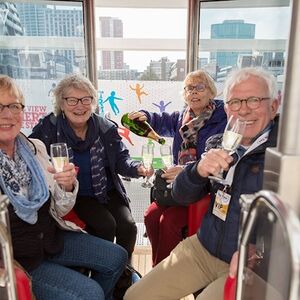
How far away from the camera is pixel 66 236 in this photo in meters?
1.61

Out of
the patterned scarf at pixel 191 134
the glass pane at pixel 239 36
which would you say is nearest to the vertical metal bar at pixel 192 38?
the glass pane at pixel 239 36

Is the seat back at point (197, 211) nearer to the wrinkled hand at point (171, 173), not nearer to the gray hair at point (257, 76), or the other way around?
the wrinkled hand at point (171, 173)

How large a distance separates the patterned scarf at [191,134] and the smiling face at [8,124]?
105cm

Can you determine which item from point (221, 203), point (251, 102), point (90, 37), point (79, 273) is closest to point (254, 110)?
point (251, 102)

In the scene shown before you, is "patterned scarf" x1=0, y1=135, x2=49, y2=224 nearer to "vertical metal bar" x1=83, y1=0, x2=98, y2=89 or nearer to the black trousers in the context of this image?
the black trousers

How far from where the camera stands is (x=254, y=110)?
4.54 ft

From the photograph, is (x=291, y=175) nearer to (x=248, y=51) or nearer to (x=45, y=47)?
(x=248, y=51)

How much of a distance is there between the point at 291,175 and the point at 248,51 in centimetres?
232

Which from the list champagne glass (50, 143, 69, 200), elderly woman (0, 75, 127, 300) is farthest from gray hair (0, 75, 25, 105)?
champagne glass (50, 143, 69, 200)

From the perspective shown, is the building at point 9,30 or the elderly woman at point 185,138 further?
the building at point 9,30

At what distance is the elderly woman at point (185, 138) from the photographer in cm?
195

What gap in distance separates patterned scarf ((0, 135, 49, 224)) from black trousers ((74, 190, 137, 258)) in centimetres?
52

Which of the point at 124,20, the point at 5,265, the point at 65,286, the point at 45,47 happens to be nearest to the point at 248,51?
the point at 124,20

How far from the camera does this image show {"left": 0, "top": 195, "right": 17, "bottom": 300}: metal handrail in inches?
26.6
